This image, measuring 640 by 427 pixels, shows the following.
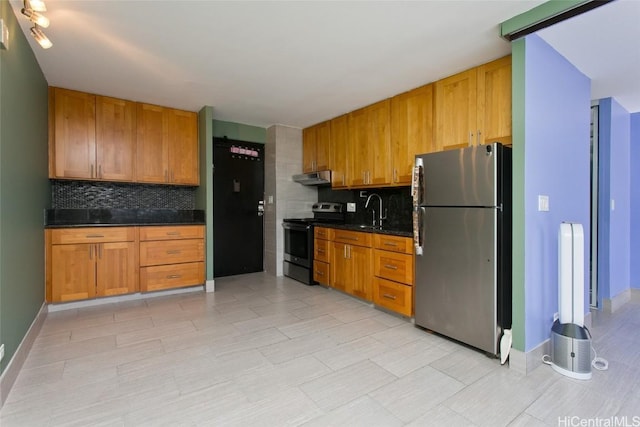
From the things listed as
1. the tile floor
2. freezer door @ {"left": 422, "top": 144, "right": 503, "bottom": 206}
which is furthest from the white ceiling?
the tile floor

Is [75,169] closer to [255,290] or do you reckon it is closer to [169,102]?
[169,102]

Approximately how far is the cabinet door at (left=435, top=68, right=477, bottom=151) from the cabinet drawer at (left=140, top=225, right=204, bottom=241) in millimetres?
3094

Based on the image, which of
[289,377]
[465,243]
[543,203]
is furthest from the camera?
[465,243]

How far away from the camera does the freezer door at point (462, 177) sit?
2234 millimetres

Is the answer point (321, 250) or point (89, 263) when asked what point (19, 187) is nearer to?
point (89, 263)

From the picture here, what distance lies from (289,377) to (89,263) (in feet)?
9.20

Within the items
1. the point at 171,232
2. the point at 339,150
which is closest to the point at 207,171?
the point at 171,232

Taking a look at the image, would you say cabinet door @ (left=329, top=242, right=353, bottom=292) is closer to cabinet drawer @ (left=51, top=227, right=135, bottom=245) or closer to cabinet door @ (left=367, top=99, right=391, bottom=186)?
cabinet door @ (left=367, top=99, right=391, bottom=186)

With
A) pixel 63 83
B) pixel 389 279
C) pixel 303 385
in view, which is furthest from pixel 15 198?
pixel 389 279

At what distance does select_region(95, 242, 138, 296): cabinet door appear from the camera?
137 inches

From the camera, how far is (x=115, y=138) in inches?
148

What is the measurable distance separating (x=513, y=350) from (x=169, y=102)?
4386 mm

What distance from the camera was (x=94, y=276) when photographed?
3443 millimetres

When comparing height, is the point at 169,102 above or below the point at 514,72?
above
